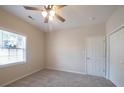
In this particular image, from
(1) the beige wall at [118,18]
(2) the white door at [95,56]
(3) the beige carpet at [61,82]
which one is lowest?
(3) the beige carpet at [61,82]

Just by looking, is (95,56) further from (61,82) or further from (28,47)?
(28,47)

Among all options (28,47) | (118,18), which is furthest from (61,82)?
(118,18)

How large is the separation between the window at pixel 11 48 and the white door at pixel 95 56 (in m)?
3.17

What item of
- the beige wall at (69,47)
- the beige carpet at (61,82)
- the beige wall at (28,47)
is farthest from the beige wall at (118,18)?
the beige wall at (28,47)

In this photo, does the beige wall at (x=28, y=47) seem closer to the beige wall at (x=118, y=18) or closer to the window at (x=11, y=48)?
the window at (x=11, y=48)

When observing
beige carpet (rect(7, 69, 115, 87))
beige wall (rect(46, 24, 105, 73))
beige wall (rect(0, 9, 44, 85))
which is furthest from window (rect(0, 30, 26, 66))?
beige wall (rect(46, 24, 105, 73))

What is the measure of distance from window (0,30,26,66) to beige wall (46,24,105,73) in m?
1.90

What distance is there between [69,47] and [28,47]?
2.20 m

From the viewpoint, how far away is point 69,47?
5285mm

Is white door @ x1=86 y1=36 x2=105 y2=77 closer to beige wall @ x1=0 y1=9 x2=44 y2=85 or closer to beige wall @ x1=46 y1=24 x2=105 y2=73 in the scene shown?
beige wall @ x1=46 y1=24 x2=105 y2=73

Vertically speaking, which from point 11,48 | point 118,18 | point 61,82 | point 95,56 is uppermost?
point 118,18

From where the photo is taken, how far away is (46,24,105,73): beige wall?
15.9 ft

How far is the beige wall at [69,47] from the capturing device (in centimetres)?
483
